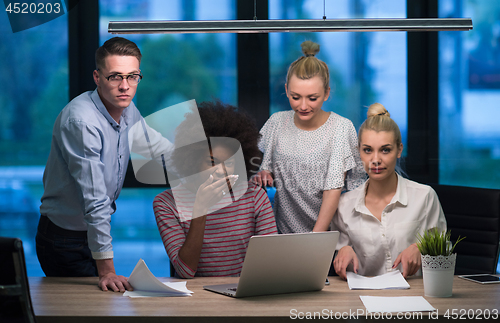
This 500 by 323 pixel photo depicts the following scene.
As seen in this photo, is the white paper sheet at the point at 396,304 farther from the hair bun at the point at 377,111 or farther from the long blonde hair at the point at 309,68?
the long blonde hair at the point at 309,68

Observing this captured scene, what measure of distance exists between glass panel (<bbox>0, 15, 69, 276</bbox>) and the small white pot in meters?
2.49

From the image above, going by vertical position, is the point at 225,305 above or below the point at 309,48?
below

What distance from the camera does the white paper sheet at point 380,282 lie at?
4.27 ft

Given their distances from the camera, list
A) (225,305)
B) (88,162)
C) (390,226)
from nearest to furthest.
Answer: (225,305) < (88,162) < (390,226)

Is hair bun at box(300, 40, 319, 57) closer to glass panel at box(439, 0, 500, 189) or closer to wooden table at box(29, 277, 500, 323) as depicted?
wooden table at box(29, 277, 500, 323)

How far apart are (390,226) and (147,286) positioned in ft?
2.96

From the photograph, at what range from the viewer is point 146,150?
6.61ft

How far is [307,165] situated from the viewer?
1.93 metres

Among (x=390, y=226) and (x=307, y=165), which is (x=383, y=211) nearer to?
(x=390, y=226)

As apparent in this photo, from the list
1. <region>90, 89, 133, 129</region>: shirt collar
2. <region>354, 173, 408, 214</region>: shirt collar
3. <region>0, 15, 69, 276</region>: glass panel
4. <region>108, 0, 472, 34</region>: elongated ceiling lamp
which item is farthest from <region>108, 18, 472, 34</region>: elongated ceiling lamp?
<region>0, 15, 69, 276</region>: glass panel

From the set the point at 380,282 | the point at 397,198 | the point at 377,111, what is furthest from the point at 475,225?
the point at 380,282

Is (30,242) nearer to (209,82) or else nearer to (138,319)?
(209,82)

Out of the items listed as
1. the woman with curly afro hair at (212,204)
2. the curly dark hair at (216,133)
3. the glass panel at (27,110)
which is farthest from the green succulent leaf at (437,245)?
the glass panel at (27,110)

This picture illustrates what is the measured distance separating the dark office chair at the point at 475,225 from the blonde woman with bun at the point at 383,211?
335 mm
